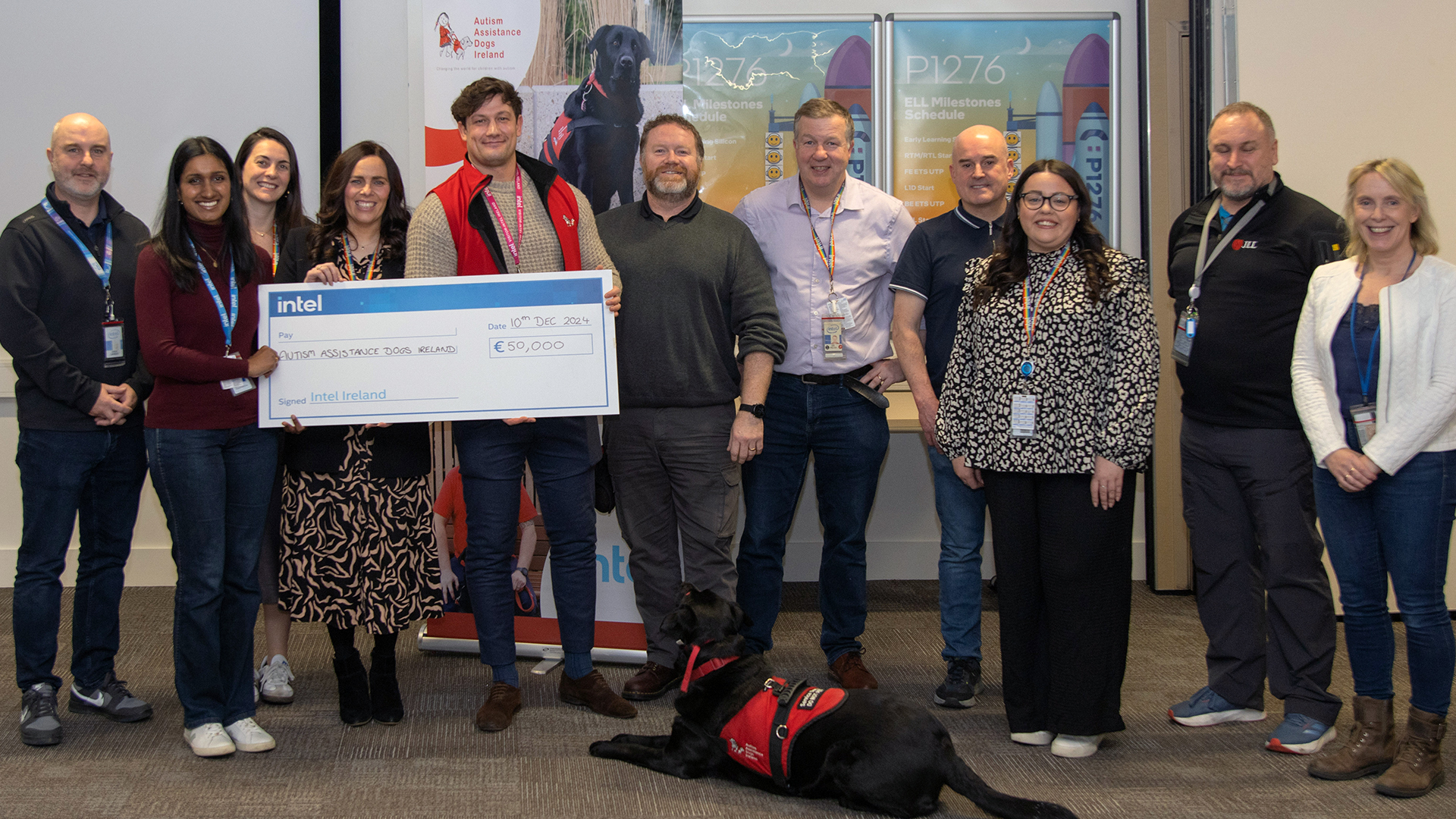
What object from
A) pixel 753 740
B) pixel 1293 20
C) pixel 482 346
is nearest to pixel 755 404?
pixel 482 346

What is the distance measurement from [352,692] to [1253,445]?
8.85ft

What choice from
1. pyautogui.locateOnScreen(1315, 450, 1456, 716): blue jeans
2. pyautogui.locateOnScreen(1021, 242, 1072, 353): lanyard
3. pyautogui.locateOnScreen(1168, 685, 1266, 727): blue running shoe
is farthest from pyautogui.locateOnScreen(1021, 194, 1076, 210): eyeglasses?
pyautogui.locateOnScreen(1168, 685, 1266, 727): blue running shoe

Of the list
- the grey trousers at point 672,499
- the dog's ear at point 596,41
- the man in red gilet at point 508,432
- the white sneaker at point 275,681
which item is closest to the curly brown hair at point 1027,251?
the grey trousers at point 672,499

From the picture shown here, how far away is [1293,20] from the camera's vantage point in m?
3.98

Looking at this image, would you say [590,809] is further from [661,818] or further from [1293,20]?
[1293,20]

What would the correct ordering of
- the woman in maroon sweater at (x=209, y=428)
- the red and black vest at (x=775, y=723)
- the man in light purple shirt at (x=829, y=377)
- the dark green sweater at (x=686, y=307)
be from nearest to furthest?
the red and black vest at (x=775, y=723)
the woman in maroon sweater at (x=209, y=428)
the dark green sweater at (x=686, y=307)
the man in light purple shirt at (x=829, y=377)

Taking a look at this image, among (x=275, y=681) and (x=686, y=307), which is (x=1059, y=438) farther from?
(x=275, y=681)

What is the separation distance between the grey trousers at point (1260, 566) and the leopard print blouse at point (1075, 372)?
51 cm

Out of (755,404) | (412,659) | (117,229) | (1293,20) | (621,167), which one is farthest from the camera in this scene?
(621,167)

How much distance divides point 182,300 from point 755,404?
1.61 m

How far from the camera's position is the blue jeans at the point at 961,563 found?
10.5 ft

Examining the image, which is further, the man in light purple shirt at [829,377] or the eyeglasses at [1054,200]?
the man in light purple shirt at [829,377]

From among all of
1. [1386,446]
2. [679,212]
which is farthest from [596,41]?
[1386,446]

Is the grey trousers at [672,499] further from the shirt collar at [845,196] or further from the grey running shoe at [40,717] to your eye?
the grey running shoe at [40,717]
